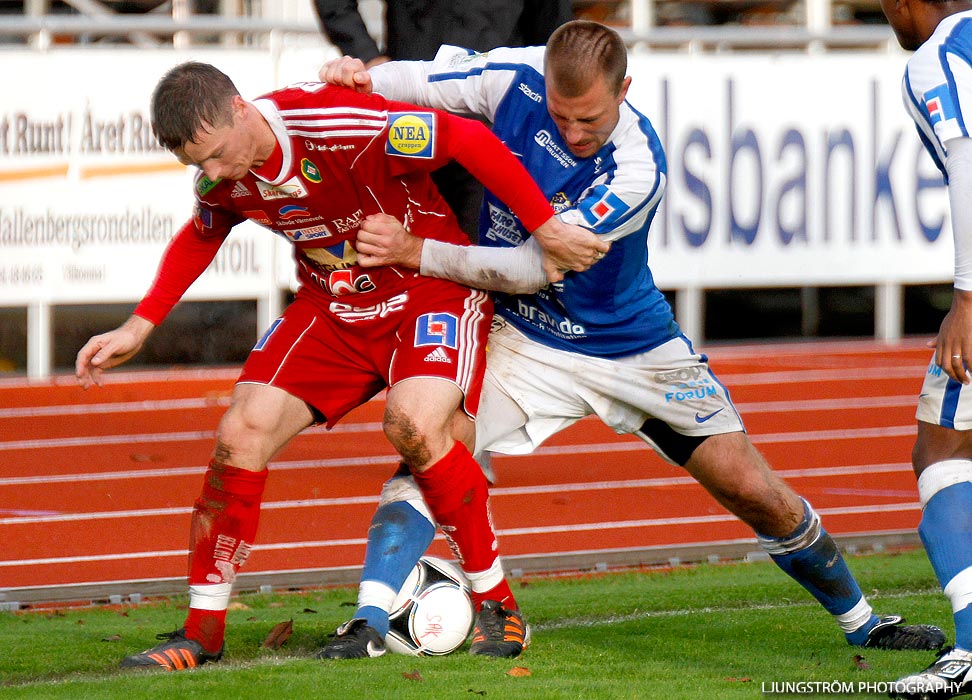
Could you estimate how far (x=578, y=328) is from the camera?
170 inches

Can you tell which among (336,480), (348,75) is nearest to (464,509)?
(348,75)

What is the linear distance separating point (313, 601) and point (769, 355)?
6893mm

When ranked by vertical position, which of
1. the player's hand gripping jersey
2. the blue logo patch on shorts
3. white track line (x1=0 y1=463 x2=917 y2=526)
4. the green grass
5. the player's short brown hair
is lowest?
white track line (x1=0 y1=463 x2=917 y2=526)

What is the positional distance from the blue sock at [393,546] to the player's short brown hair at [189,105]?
122 centimetres

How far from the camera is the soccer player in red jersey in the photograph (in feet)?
13.0

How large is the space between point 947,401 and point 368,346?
5.33ft

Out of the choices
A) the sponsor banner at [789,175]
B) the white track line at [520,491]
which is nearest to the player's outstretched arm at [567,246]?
the white track line at [520,491]

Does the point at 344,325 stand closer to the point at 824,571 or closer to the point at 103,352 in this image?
the point at 103,352

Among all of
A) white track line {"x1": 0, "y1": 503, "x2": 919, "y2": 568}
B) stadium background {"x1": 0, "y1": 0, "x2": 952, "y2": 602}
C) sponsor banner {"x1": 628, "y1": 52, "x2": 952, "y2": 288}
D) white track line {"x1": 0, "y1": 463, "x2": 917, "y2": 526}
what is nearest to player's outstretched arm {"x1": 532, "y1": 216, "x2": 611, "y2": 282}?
white track line {"x1": 0, "y1": 503, "x2": 919, "y2": 568}

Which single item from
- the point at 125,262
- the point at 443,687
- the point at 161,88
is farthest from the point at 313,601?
the point at 125,262

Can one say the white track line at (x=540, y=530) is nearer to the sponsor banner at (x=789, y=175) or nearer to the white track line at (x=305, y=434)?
the white track line at (x=305, y=434)

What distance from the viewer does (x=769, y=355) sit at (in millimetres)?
11328

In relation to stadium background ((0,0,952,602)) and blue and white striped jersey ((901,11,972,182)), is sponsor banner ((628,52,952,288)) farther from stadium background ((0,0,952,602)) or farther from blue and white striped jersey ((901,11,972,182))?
blue and white striped jersey ((901,11,972,182))

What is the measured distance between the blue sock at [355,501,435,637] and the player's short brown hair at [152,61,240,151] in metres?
1.22
